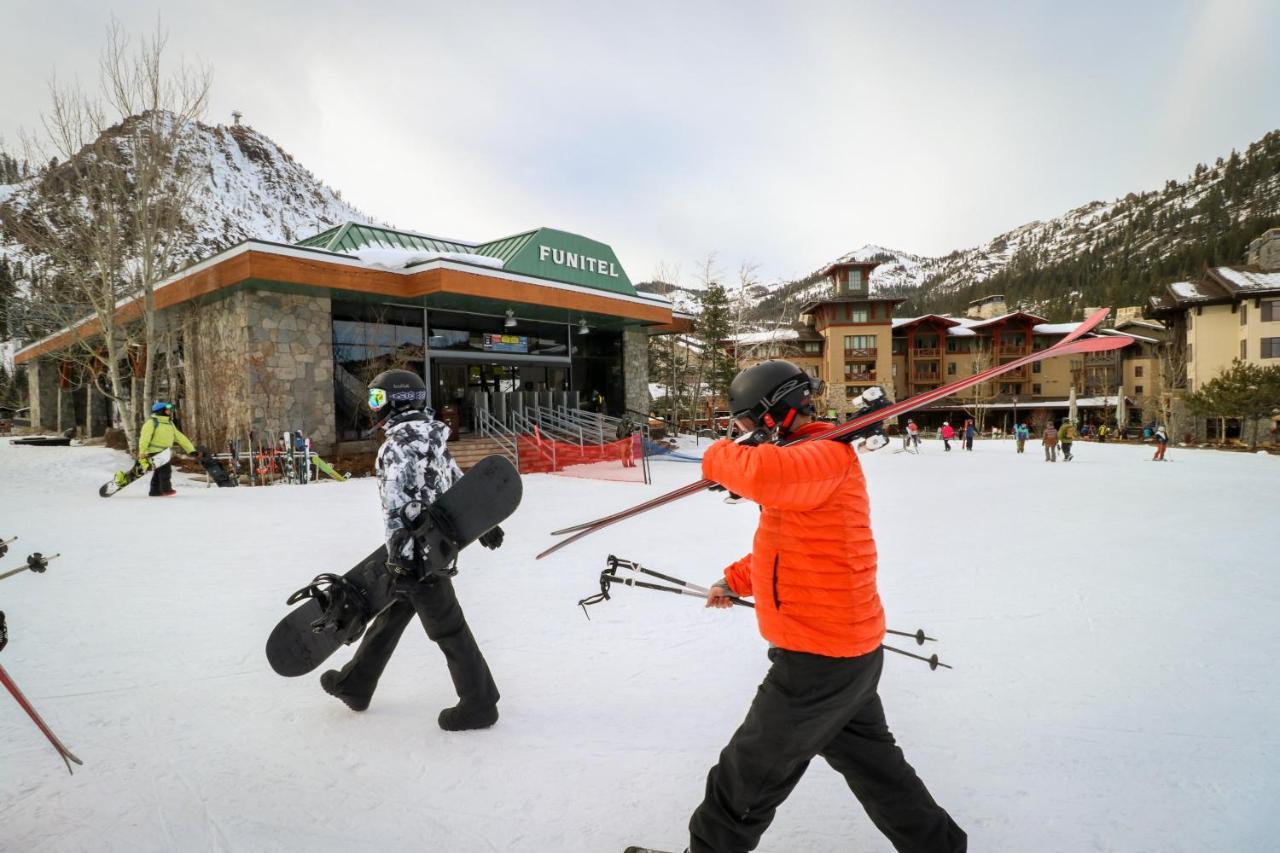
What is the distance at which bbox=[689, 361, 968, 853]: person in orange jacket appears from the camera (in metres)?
1.57

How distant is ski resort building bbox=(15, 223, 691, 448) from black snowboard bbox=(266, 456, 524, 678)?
11652 millimetres

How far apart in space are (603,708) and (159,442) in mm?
9560

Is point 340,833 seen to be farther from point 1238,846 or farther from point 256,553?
point 256,553

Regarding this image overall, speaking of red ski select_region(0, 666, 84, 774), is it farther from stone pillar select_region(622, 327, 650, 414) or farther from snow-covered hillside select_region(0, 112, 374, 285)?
snow-covered hillside select_region(0, 112, 374, 285)

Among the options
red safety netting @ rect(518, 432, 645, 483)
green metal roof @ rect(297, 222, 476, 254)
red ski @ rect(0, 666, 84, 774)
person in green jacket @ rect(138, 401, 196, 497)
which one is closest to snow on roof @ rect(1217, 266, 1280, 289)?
red safety netting @ rect(518, 432, 645, 483)

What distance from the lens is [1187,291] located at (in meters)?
33.8

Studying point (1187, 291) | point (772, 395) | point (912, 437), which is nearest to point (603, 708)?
point (772, 395)

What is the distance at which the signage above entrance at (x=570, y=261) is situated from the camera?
18.6m

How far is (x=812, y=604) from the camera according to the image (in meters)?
1.65

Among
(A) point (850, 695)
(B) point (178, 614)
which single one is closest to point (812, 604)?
(A) point (850, 695)

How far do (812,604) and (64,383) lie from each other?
97.5ft

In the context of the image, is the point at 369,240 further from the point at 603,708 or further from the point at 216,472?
the point at 603,708

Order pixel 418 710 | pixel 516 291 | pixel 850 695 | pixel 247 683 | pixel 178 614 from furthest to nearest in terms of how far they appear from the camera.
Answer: pixel 516 291
pixel 178 614
pixel 247 683
pixel 418 710
pixel 850 695

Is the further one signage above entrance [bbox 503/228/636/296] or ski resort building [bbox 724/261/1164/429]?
ski resort building [bbox 724/261/1164/429]
